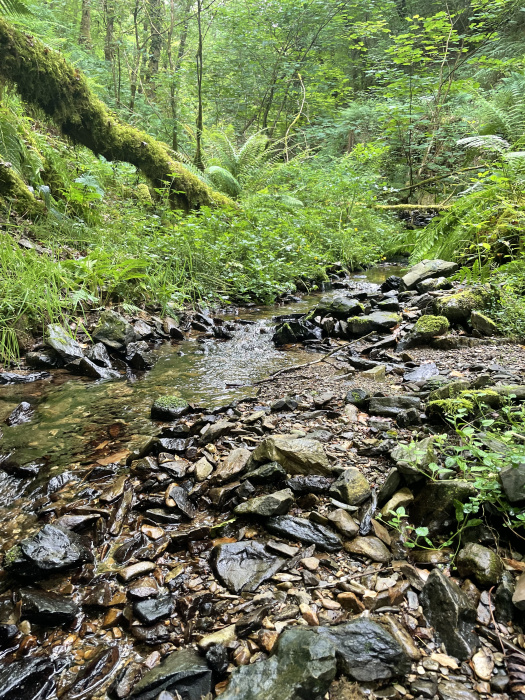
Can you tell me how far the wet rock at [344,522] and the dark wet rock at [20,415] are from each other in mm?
2241

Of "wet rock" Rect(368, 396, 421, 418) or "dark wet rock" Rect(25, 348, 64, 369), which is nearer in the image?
"wet rock" Rect(368, 396, 421, 418)

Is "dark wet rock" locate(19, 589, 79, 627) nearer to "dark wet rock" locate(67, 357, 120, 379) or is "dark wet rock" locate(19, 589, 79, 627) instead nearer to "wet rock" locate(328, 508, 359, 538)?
"wet rock" locate(328, 508, 359, 538)

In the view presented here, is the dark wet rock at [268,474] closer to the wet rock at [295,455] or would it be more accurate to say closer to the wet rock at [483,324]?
the wet rock at [295,455]

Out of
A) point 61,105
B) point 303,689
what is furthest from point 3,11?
point 303,689

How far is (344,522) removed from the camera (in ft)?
5.36

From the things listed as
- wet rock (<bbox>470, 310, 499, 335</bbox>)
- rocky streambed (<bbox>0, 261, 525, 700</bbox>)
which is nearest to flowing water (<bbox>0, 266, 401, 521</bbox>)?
rocky streambed (<bbox>0, 261, 525, 700</bbox>)

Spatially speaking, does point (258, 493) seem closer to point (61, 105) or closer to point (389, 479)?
point (389, 479)

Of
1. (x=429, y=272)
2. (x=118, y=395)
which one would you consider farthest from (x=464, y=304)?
(x=118, y=395)

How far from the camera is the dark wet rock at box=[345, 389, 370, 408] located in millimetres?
2712

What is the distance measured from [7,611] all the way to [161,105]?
1349 cm

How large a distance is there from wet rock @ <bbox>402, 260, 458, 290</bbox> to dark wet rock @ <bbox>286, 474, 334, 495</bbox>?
4950mm

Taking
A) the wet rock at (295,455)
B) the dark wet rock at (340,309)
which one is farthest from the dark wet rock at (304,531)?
the dark wet rock at (340,309)

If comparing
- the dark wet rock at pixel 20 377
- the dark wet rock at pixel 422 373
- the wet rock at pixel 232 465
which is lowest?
the dark wet rock at pixel 422 373

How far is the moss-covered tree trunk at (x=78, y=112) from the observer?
222 inches
